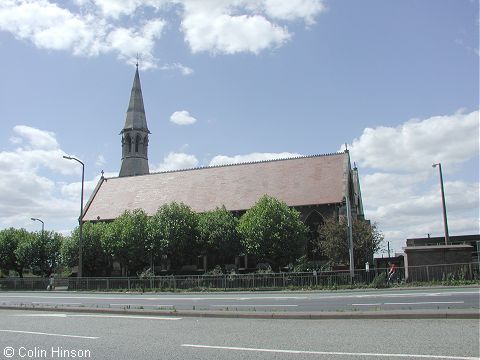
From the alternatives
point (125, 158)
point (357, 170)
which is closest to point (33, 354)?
point (357, 170)

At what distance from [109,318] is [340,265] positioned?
2469cm

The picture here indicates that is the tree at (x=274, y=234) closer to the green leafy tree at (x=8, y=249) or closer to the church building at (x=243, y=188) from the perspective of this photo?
the church building at (x=243, y=188)

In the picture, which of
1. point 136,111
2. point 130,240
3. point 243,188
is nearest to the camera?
point 130,240

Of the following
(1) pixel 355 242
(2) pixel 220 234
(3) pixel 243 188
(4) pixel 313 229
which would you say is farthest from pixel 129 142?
(1) pixel 355 242

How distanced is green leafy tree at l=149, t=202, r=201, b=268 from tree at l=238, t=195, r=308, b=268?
5990mm

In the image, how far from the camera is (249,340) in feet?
29.8

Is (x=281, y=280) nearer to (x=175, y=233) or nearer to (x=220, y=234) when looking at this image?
(x=220, y=234)

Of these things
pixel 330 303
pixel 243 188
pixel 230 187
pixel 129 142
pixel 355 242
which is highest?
pixel 129 142

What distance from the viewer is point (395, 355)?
23.7 feet

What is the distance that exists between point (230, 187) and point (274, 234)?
15.1 m

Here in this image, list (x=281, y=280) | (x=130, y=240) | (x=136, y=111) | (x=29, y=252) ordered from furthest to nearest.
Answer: (x=136, y=111) < (x=29, y=252) < (x=130, y=240) < (x=281, y=280)

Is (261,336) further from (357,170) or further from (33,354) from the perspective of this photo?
(357,170)

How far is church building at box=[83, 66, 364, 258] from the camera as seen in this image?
4647cm

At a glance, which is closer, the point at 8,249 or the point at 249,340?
the point at 249,340
